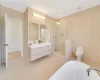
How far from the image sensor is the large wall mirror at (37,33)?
4.12 meters

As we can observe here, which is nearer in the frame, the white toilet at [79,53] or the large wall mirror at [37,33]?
the white toilet at [79,53]

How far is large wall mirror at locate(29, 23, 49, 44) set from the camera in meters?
4.12

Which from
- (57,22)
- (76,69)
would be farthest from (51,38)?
(76,69)

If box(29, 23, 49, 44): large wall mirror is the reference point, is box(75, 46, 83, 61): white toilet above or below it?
below

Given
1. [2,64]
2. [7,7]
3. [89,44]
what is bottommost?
[2,64]

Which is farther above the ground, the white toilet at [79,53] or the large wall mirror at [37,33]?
the large wall mirror at [37,33]

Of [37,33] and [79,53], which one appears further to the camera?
[37,33]

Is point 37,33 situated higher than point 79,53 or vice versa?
point 37,33

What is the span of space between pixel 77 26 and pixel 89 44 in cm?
112

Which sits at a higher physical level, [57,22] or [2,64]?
[57,22]

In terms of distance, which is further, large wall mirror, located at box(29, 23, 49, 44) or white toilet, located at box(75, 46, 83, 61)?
large wall mirror, located at box(29, 23, 49, 44)

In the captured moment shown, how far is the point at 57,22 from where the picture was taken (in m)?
5.98

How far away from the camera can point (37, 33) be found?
14.7 feet

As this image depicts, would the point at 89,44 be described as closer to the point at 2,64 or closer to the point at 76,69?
the point at 76,69
